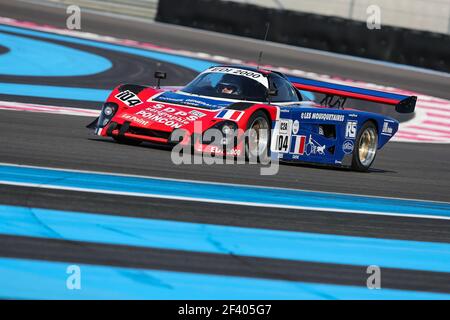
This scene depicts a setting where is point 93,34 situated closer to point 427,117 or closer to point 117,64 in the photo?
point 117,64

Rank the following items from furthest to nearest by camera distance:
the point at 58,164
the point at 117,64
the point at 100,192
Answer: the point at 117,64 < the point at 58,164 < the point at 100,192

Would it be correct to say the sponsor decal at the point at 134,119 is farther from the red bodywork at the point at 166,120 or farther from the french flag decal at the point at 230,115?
the french flag decal at the point at 230,115

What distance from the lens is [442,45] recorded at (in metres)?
27.4

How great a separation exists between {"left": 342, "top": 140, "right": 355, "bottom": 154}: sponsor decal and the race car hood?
1.46 meters

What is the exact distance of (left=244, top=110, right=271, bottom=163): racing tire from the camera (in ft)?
34.8

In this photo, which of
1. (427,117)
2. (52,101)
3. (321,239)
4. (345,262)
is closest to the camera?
(345,262)

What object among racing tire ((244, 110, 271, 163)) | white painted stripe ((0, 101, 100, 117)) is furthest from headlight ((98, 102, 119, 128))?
white painted stripe ((0, 101, 100, 117))

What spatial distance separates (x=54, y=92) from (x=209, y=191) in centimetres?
856

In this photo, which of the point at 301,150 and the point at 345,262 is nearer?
the point at 345,262

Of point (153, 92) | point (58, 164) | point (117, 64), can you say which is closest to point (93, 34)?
point (117, 64)

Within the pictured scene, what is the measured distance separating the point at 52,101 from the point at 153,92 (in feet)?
14.3
